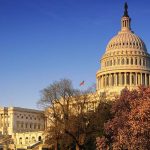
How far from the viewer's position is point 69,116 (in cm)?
7575

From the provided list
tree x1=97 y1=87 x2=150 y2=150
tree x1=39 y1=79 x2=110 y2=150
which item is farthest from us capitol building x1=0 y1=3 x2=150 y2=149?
tree x1=97 y1=87 x2=150 y2=150

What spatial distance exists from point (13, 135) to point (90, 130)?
96.8 metres

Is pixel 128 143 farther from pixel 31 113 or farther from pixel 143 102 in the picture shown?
pixel 31 113

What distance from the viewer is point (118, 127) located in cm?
5438

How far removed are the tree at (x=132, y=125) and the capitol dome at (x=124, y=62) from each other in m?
89.3

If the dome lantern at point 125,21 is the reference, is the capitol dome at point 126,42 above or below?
below

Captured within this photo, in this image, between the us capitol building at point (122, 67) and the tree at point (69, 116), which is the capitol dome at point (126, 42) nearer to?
the us capitol building at point (122, 67)

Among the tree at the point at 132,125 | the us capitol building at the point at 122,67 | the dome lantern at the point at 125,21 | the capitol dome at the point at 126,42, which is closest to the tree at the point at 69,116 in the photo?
the tree at the point at 132,125

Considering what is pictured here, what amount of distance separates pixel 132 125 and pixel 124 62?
109321 millimetres

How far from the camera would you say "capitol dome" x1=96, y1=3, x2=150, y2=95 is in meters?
154

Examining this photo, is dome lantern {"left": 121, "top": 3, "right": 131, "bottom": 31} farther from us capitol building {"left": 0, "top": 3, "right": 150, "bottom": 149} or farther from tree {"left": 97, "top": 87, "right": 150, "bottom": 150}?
tree {"left": 97, "top": 87, "right": 150, "bottom": 150}

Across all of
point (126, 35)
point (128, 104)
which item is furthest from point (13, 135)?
point (128, 104)

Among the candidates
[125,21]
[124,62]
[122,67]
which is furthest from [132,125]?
[125,21]

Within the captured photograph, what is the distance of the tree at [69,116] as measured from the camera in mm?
73250
